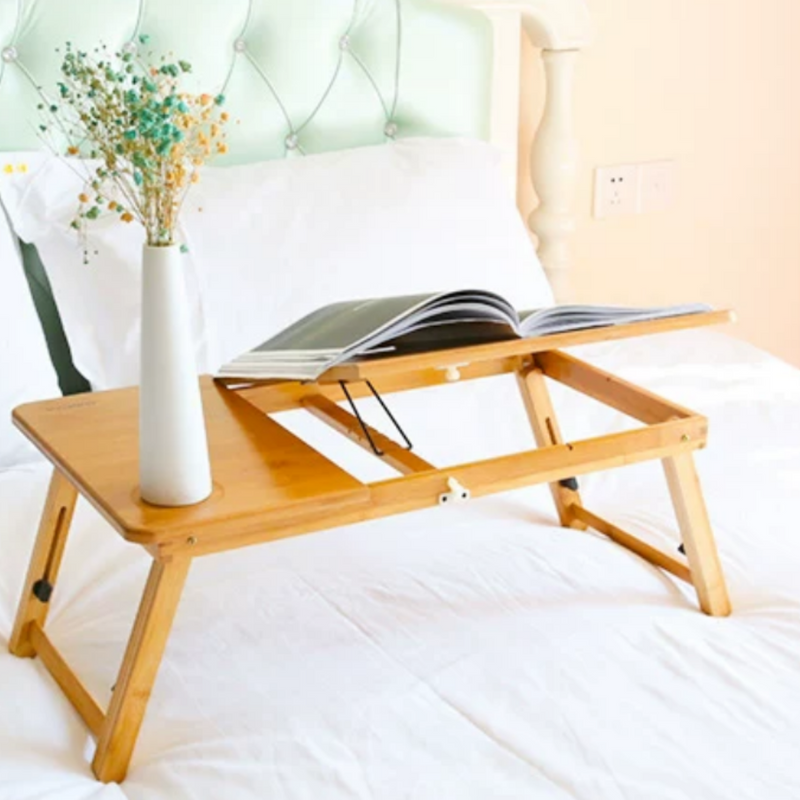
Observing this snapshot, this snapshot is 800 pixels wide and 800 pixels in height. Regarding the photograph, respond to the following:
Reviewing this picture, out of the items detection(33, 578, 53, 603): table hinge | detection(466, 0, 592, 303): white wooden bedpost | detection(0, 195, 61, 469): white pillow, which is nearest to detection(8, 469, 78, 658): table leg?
detection(33, 578, 53, 603): table hinge

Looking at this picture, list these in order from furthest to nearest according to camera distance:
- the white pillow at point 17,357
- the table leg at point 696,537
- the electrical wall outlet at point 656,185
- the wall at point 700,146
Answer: the electrical wall outlet at point 656,185 → the wall at point 700,146 → the white pillow at point 17,357 → the table leg at point 696,537

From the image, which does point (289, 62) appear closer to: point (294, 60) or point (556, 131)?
point (294, 60)

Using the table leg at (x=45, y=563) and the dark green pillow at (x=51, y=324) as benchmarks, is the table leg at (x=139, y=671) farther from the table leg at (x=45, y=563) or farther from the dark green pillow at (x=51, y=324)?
the dark green pillow at (x=51, y=324)

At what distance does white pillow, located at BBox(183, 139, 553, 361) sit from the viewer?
1.78 meters

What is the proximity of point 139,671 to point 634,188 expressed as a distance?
1.87 metres

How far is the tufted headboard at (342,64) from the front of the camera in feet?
6.00

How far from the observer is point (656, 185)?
8.83ft

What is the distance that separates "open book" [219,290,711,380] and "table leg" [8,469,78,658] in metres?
0.20

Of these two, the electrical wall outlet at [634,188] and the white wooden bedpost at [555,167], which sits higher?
the white wooden bedpost at [555,167]

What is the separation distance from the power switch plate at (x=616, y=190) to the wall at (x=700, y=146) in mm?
17

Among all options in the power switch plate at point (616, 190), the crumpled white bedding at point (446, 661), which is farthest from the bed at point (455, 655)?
the power switch plate at point (616, 190)

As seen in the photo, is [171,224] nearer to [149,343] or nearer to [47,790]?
[149,343]

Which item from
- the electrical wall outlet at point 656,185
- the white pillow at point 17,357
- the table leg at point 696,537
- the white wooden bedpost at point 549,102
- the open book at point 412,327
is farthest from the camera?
the electrical wall outlet at point 656,185

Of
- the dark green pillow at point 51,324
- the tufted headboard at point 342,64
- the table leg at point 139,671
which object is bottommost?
the table leg at point 139,671
